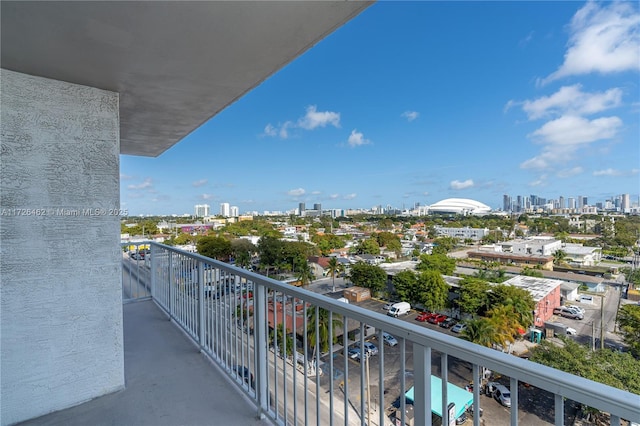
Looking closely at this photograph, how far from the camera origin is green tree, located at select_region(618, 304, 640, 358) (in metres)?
7.44

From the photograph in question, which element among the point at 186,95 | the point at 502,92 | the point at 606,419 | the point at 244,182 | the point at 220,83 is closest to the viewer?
the point at 606,419

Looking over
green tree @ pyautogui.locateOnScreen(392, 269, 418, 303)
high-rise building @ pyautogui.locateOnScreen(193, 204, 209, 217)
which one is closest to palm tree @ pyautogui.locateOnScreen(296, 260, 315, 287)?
green tree @ pyautogui.locateOnScreen(392, 269, 418, 303)

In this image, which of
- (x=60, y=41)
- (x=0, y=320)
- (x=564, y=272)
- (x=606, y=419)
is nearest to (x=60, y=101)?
(x=60, y=41)

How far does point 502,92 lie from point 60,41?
93.7 ft

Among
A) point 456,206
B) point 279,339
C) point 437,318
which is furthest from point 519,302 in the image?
point 456,206

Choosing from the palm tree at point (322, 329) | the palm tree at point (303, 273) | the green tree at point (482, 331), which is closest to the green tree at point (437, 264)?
the green tree at point (482, 331)

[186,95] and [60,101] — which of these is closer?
[60,101]

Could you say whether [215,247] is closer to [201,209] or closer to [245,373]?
[245,373]

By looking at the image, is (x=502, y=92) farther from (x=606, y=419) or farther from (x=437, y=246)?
(x=606, y=419)

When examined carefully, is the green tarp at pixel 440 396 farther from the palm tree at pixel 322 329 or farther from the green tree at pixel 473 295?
the green tree at pixel 473 295

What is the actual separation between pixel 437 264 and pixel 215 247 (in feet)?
36.9

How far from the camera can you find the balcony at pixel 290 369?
67 centimetres

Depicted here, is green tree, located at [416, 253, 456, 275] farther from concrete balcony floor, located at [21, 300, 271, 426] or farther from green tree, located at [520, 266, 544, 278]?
concrete balcony floor, located at [21, 300, 271, 426]

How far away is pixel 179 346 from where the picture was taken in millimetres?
2527
